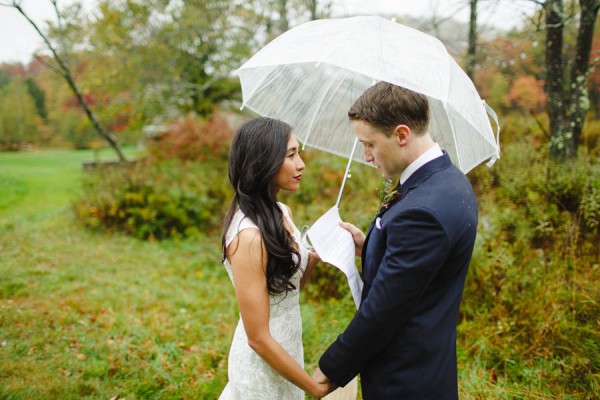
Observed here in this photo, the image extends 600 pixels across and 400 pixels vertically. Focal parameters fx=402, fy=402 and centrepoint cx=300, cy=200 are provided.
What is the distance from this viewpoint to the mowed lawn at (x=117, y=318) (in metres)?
3.56

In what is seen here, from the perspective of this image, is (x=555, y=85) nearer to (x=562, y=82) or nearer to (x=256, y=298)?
(x=562, y=82)

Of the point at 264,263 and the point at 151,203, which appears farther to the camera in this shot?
the point at 151,203

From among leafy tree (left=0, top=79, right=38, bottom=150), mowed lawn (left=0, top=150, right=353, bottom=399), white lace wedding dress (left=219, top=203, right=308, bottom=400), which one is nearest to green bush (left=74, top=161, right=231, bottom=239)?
mowed lawn (left=0, top=150, right=353, bottom=399)

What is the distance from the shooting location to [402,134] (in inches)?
63.4

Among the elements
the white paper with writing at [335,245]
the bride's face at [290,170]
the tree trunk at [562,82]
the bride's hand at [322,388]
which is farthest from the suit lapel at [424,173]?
the tree trunk at [562,82]

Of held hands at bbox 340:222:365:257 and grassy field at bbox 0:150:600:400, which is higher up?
held hands at bbox 340:222:365:257

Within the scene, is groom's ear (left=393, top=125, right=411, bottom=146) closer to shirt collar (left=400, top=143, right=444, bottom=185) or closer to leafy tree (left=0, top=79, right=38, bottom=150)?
shirt collar (left=400, top=143, right=444, bottom=185)

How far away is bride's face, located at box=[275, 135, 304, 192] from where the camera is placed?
2029 mm

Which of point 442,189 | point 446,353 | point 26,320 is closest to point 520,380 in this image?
point 446,353

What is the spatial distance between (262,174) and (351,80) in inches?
43.6

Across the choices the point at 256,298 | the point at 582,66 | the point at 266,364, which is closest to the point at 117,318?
the point at 266,364

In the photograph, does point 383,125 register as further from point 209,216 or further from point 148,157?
point 148,157

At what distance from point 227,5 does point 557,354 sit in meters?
10.9

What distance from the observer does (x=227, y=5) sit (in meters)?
11.0
